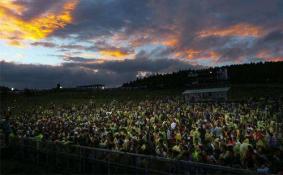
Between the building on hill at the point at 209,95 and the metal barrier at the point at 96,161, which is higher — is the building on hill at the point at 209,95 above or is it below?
above

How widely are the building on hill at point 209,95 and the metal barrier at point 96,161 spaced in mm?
53520

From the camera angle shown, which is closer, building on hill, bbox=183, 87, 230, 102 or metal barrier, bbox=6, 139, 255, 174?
metal barrier, bbox=6, 139, 255, 174

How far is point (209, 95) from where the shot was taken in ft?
255

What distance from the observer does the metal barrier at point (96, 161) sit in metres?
13.7

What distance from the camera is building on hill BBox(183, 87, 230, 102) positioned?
76.0 m

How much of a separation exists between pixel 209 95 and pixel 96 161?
61.1 m

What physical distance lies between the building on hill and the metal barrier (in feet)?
176

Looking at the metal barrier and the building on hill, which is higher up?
the building on hill

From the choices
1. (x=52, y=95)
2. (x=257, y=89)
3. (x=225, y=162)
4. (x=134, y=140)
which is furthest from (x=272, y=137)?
(x=52, y=95)

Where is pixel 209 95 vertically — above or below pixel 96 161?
above

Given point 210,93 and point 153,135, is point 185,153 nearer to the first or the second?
point 153,135

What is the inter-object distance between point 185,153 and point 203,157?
2.57ft

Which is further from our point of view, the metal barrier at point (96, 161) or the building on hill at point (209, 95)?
the building on hill at point (209, 95)

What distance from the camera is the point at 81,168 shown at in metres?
19.5
